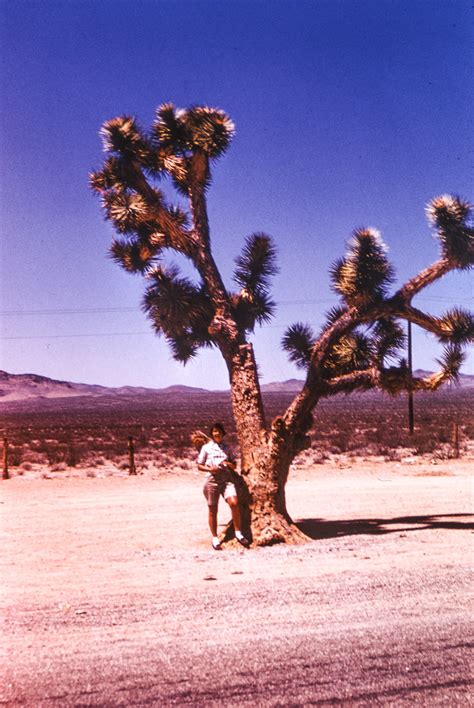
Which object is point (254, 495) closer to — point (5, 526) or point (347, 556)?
point (347, 556)

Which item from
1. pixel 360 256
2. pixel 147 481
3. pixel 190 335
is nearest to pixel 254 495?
pixel 190 335

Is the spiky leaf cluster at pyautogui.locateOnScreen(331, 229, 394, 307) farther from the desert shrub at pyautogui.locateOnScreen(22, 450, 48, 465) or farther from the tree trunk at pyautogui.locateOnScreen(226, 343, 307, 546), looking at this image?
the desert shrub at pyautogui.locateOnScreen(22, 450, 48, 465)

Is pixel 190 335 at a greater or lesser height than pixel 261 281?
lesser

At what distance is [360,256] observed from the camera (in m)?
9.96

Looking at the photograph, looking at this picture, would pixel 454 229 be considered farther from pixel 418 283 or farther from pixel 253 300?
pixel 253 300

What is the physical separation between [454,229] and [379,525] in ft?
15.6

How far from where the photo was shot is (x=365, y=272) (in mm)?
9938

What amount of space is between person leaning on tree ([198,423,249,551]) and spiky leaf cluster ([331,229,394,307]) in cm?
256

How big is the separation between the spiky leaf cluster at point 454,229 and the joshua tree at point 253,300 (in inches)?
0.5

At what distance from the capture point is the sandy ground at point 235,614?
4.54 meters

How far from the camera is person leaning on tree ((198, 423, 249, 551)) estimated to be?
9.57 metres

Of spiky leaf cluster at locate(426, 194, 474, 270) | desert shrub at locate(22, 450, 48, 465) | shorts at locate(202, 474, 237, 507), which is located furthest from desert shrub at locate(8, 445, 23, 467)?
spiky leaf cluster at locate(426, 194, 474, 270)

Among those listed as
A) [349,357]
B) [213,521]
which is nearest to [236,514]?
[213,521]

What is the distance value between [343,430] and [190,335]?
3053cm
